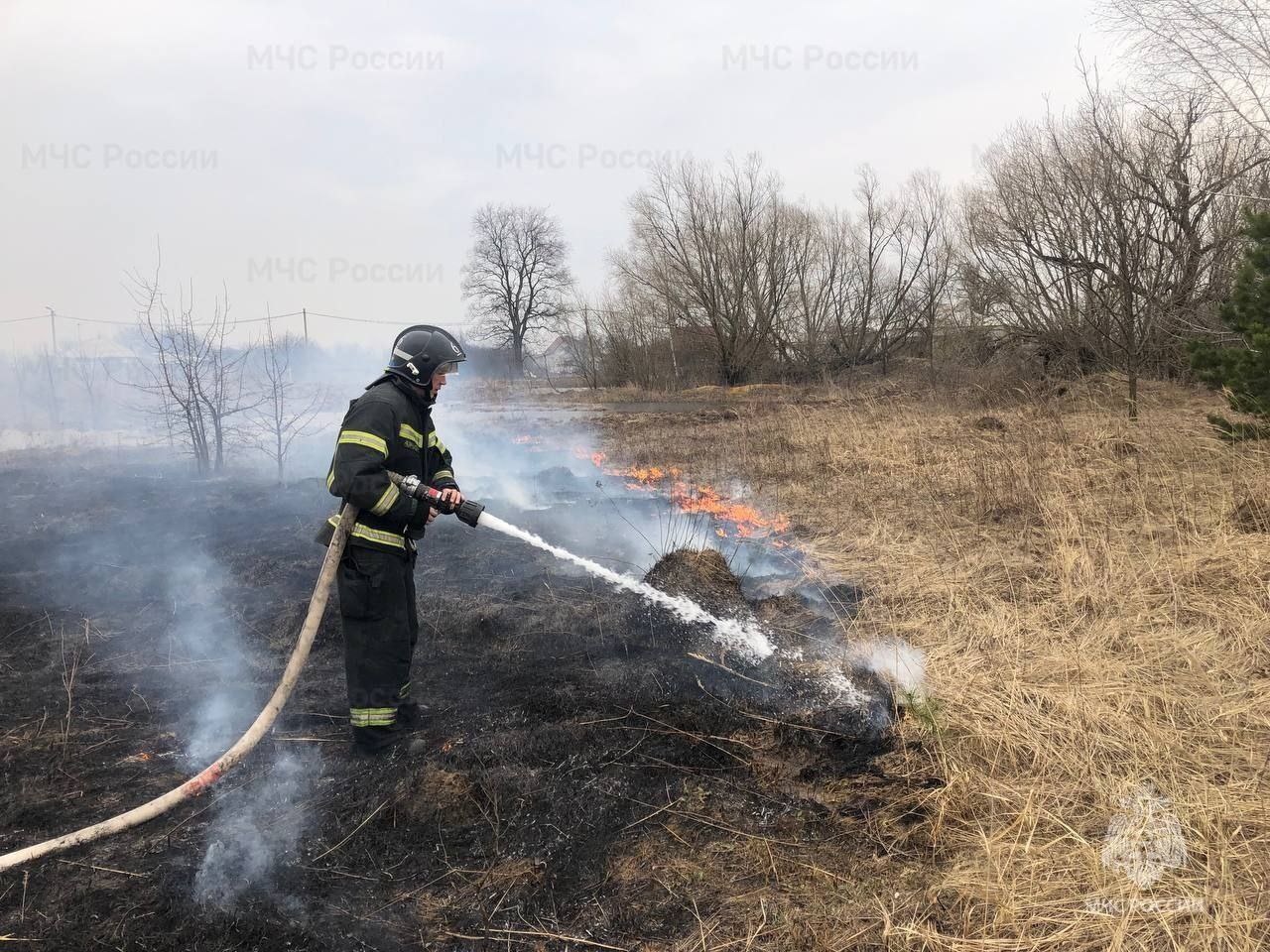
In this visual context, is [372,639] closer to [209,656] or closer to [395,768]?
[395,768]

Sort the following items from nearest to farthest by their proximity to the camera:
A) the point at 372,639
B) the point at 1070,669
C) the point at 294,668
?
the point at 294,668 → the point at 372,639 → the point at 1070,669

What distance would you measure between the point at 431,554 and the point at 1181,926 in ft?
20.0

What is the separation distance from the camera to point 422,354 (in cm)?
371

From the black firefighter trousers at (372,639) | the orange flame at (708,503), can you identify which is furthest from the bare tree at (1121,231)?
the black firefighter trousers at (372,639)

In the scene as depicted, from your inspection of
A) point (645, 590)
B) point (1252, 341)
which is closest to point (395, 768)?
point (645, 590)

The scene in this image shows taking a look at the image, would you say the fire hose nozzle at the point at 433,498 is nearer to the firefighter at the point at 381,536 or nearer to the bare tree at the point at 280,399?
the firefighter at the point at 381,536

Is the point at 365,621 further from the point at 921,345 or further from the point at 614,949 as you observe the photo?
the point at 921,345

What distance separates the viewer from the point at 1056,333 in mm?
18062

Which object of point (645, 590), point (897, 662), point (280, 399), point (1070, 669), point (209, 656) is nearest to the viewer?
point (1070, 669)

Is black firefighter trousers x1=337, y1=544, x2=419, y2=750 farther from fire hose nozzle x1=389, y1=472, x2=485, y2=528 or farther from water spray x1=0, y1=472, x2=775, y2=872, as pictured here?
fire hose nozzle x1=389, y1=472, x2=485, y2=528

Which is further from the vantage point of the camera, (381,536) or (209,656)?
(209,656)

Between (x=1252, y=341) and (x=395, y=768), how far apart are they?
8059mm

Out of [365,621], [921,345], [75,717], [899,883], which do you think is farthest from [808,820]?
[921,345]

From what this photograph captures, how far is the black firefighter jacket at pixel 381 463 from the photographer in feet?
11.2
